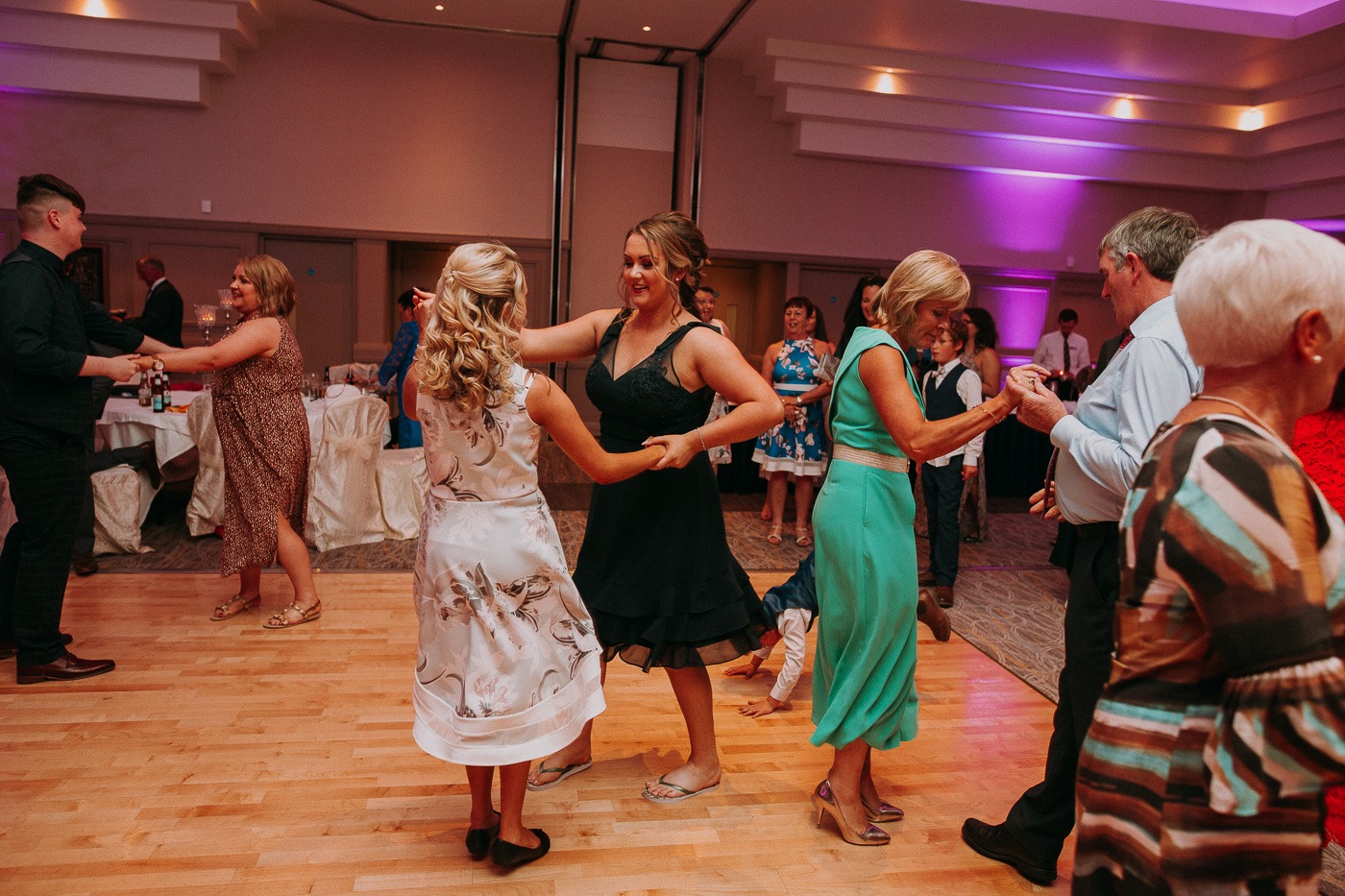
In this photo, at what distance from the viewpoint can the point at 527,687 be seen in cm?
218

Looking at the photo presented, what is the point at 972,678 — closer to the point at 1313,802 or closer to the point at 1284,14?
the point at 1313,802

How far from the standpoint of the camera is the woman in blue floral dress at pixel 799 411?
6.31 m

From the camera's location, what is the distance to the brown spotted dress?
400cm

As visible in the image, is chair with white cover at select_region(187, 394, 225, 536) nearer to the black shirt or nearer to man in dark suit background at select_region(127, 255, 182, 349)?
the black shirt

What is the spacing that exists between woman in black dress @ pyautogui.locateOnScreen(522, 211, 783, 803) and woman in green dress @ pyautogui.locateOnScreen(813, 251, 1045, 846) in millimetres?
250

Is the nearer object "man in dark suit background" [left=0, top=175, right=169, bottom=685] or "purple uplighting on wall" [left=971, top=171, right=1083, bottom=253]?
"man in dark suit background" [left=0, top=175, right=169, bottom=685]

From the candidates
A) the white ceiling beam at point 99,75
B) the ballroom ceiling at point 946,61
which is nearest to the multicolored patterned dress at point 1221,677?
the ballroom ceiling at point 946,61

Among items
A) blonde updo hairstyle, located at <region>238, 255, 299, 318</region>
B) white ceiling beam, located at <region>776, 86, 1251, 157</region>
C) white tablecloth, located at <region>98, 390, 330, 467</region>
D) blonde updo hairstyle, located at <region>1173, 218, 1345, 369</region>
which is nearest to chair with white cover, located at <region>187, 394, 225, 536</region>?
white tablecloth, located at <region>98, 390, 330, 467</region>

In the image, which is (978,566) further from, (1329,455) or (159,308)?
(159,308)

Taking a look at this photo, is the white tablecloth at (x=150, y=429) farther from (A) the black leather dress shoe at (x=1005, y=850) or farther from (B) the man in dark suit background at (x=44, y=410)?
(A) the black leather dress shoe at (x=1005, y=850)

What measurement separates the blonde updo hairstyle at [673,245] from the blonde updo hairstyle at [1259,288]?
1.49 meters

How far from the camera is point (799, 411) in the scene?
6.33 m

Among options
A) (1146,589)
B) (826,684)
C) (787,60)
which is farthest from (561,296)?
(1146,589)

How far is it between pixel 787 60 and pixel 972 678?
23.0 ft
